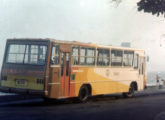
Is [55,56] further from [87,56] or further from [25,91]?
[87,56]

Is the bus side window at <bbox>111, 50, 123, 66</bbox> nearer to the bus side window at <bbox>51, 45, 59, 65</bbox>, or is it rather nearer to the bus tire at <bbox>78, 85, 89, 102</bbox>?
the bus tire at <bbox>78, 85, 89, 102</bbox>

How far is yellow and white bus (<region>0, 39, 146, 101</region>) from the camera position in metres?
17.9

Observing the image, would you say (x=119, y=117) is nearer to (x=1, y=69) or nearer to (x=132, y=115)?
(x=132, y=115)

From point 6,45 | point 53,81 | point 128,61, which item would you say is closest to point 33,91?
point 53,81

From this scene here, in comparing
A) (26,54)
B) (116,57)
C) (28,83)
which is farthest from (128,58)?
(28,83)

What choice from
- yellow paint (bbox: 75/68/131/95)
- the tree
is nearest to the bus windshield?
yellow paint (bbox: 75/68/131/95)

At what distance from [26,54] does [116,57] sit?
673 centimetres

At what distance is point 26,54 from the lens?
18422mm

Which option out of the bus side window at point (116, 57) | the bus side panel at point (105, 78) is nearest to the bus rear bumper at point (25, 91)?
the bus side panel at point (105, 78)

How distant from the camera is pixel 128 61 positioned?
2500 centimetres

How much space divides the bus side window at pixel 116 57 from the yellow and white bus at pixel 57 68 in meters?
0.06

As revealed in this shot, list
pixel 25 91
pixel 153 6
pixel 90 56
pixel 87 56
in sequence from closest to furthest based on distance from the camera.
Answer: pixel 153 6, pixel 25 91, pixel 87 56, pixel 90 56

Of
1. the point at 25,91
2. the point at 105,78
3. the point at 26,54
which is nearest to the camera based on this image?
the point at 25,91

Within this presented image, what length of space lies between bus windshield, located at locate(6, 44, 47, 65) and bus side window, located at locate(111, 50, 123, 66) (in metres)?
5.95
